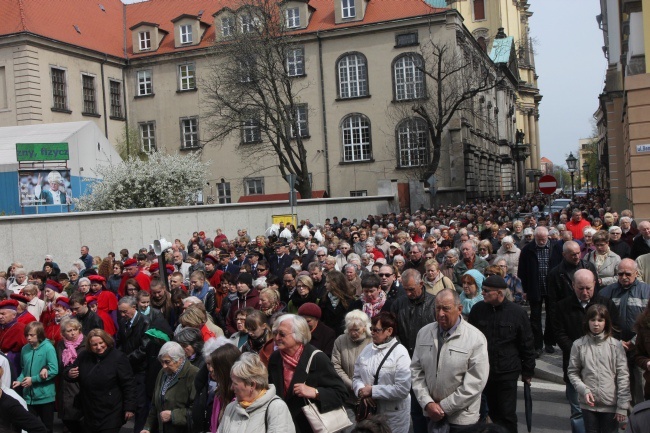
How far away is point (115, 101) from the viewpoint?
5212 centimetres

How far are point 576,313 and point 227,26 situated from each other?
1612 inches

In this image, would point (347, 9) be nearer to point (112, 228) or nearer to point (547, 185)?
point (112, 228)

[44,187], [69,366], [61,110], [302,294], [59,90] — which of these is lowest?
[69,366]

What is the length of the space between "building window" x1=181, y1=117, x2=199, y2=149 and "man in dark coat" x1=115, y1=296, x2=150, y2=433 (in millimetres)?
43339

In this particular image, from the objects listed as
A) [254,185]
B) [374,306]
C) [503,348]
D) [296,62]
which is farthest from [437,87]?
[503,348]

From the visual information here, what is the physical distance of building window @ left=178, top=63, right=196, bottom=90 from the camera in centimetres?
5166

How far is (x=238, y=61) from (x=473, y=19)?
46250 mm

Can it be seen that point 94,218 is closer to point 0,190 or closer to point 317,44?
point 0,190

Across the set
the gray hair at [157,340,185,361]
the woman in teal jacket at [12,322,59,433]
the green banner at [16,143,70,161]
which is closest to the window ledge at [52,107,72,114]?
the green banner at [16,143,70,161]

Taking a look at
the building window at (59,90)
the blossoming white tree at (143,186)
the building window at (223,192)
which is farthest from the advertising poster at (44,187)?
the building window at (223,192)

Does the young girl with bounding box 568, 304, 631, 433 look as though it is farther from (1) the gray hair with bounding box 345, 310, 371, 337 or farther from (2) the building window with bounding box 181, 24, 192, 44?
(2) the building window with bounding box 181, 24, 192, 44

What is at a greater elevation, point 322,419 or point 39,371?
point 322,419

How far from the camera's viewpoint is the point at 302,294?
388 inches

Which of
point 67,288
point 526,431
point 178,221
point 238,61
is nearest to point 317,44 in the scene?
point 238,61
